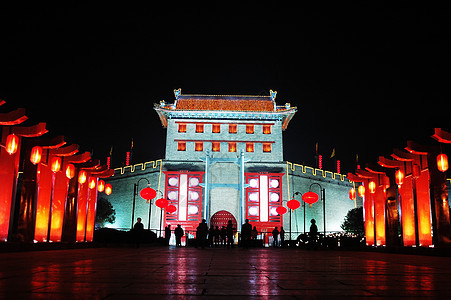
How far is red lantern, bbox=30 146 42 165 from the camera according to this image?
11000mm

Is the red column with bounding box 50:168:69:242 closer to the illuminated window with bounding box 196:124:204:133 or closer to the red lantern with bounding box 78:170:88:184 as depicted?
the red lantern with bounding box 78:170:88:184

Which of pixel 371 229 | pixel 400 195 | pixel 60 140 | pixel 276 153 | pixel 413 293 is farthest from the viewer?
pixel 276 153

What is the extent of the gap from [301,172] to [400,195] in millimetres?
16232

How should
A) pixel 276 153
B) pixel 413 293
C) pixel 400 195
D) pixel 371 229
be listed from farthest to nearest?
pixel 276 153 < pixel 371 229 < pixel 400 195 < pixel 413 293

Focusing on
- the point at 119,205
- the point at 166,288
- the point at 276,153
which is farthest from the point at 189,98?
the point at 166,288

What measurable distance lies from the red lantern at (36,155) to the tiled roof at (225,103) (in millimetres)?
18970

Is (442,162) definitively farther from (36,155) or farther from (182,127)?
(182,127)

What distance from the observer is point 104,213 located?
95.2 feet

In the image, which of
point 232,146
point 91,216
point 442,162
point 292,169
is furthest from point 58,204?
point 292,169

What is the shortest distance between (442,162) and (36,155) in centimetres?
1132

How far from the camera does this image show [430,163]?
12.4m

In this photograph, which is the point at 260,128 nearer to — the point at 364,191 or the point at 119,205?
the point at 119,205

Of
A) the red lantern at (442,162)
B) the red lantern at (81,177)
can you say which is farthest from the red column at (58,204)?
the red lantern at (442,162)

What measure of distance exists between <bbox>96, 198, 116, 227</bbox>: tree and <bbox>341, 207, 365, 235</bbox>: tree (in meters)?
16.9
